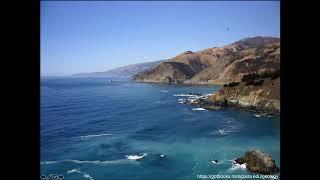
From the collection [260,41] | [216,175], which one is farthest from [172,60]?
[216,175]

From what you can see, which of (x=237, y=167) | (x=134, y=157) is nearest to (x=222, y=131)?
(x=237, y=167)

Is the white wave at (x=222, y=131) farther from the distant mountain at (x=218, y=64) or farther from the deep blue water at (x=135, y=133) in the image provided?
the distant mountain at (x=218, y=64)

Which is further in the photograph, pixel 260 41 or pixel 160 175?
pixel 260 41

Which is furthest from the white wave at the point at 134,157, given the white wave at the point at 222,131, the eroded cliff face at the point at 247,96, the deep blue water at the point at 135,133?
the eroded cliff face at the point at 247,96
